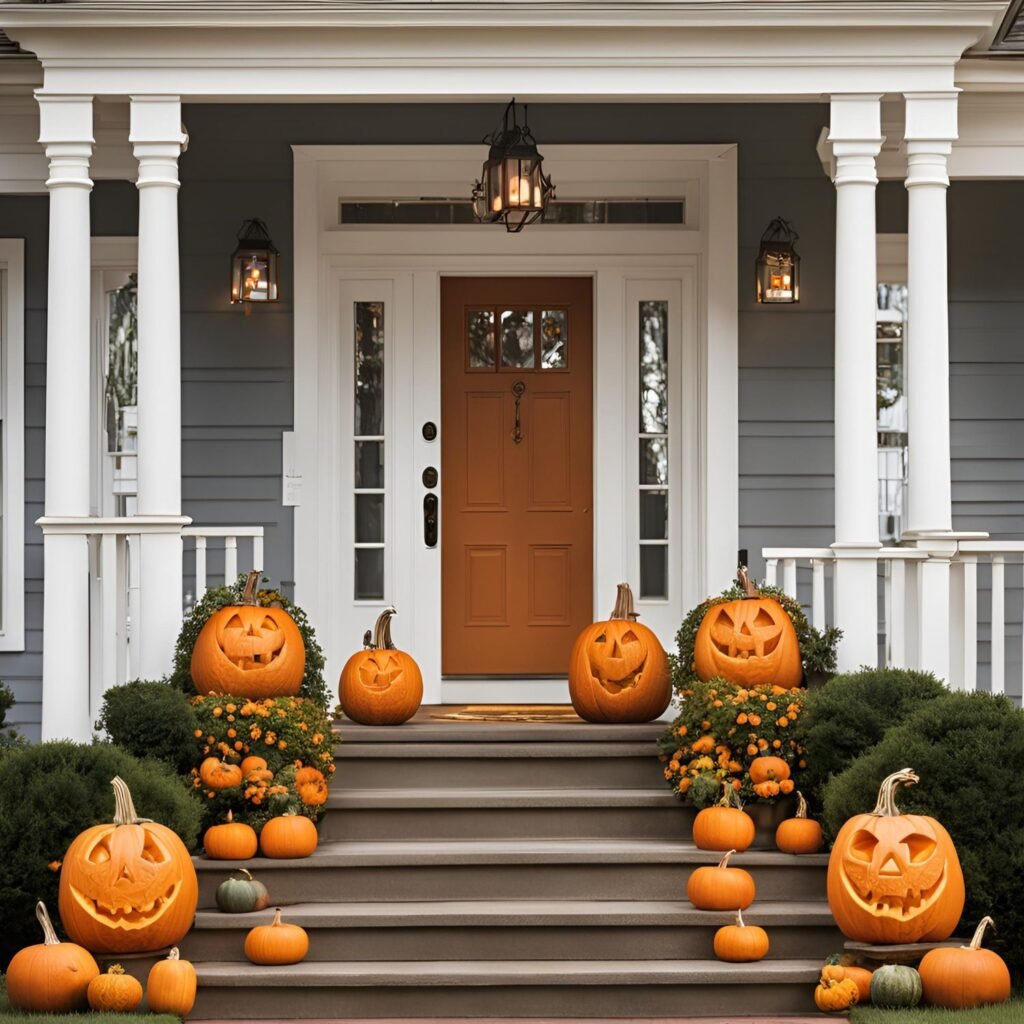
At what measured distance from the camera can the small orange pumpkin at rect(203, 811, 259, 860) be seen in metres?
5.79

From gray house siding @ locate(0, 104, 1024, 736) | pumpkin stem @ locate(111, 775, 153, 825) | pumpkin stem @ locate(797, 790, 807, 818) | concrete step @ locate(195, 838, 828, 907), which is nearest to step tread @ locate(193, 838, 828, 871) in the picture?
concrete step @ locate(195, 838, 828, 907)

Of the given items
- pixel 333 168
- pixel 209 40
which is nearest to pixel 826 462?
pixel 333 168

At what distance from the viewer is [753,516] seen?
825 cm

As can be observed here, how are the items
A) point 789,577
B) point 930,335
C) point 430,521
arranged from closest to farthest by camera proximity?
point 930,335 → point 789,577 → point 430,521

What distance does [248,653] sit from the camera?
638cm

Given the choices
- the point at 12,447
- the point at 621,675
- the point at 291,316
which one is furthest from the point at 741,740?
the point at 12,447

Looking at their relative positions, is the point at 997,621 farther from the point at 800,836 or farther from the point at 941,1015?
the point at 941,1015

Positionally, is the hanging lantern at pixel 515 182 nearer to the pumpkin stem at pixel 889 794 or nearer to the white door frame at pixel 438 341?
the white door frame at pixel 438 341

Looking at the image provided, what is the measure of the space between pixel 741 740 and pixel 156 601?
2.39m

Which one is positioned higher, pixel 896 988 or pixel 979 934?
pixel 979 934

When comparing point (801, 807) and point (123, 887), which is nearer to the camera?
point (123, 887)

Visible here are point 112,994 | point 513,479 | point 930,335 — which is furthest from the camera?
point 513,479

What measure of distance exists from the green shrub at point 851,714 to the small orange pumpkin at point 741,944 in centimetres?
72

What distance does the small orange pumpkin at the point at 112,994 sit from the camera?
4965 mm
